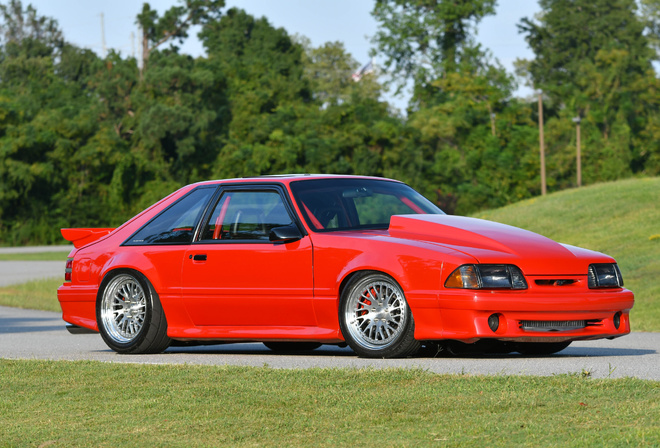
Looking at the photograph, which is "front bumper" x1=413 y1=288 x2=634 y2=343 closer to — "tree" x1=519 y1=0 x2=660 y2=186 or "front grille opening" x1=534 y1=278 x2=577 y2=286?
"front grille opening" x1=534 y1=278 x2=577 y2=286

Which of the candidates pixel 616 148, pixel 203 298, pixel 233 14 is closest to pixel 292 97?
pixel 233 14

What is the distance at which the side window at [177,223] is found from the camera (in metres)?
9.24

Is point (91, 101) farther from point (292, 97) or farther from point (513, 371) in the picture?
point (513, 371)

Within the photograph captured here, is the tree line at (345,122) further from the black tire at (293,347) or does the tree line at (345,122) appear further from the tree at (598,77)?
the black tire at (293,347)

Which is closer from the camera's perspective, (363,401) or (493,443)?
(493,443)

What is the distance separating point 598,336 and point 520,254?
904 millimetres

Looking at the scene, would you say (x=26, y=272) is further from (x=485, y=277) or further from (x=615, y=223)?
(x=485, y=277)

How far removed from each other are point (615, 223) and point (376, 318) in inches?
1066

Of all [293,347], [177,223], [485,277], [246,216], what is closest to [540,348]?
[485,277]

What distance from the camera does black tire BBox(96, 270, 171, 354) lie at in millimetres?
9164

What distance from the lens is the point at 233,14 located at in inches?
3268

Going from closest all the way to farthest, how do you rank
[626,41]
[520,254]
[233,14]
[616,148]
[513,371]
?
[513,371], [520,254], [616,148], [626,41], [233,14]

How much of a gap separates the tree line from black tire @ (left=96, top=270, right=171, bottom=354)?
168ft

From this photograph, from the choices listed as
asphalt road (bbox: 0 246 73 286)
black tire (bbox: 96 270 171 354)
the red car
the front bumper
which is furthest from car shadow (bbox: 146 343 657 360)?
asphalt road (bbox: 0 246 73 286)
